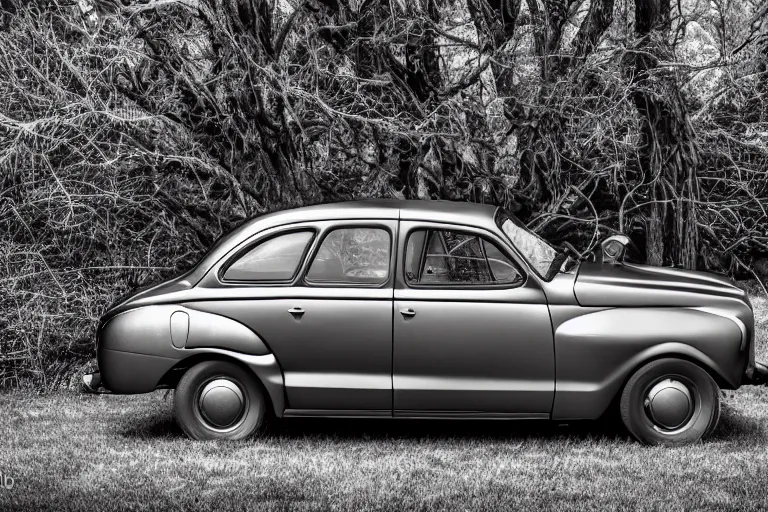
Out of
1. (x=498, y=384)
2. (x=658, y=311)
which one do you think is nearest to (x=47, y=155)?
(x=498, y=384)

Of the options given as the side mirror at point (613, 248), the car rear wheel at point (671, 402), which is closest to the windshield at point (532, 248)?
the side mirror at point (613, 248)

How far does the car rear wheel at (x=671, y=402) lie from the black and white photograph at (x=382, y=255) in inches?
0.6

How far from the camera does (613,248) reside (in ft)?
25.2

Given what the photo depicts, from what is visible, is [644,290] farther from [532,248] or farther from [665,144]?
[665,144]

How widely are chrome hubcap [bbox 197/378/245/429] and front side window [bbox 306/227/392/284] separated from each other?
916mm

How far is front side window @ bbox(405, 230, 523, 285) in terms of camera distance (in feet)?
23.1

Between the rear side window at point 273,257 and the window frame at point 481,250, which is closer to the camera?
the window frame at point 481,250

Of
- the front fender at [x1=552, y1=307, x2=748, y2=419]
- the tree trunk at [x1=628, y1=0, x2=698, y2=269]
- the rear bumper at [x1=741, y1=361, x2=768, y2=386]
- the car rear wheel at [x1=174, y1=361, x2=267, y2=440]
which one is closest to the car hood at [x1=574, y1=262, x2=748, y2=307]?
the front fender at [x1=552, y1=307, x2=748, y2=419]

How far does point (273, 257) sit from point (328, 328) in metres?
0.68

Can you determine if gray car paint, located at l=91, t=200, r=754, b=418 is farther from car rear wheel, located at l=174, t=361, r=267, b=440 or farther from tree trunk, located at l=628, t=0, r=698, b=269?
tree trunk, located at l=628, t=0, r=698, b=269

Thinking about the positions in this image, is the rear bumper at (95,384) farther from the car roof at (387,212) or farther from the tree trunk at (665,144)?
the tree trunk at (665,144)

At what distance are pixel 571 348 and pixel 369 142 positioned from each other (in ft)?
16.1

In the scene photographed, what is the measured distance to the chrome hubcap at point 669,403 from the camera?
6918 mm

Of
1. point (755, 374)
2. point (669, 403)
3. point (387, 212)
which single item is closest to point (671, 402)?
point (669, 403)
